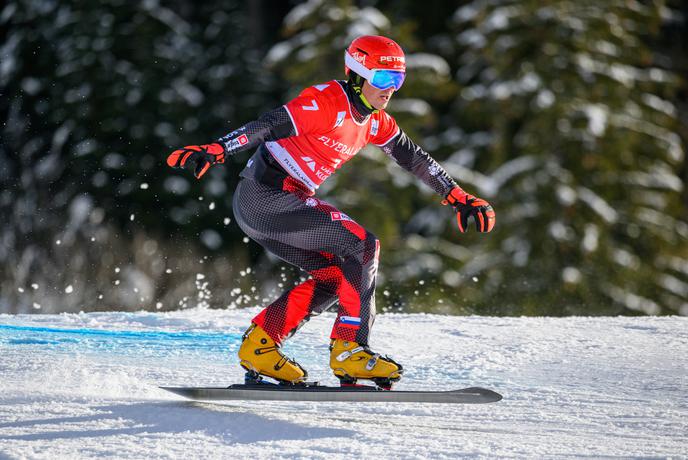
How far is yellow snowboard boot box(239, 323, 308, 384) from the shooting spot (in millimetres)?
5664

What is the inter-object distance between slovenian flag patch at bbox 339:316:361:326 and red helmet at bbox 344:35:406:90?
1167 mm

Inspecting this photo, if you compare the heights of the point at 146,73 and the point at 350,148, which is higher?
the point at 350,148

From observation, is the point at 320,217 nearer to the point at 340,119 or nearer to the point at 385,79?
the point at 340,119

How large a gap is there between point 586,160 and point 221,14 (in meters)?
9.18

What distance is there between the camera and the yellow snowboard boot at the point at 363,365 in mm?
5551

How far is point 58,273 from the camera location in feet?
53.9

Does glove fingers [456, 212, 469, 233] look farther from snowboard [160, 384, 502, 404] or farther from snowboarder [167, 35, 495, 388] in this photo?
snowboard [160, 384, 502, 404]

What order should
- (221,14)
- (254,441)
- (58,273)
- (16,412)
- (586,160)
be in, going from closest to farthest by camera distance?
(254,441) → (16,412) → (58,273) → (586,160) → (221,14)

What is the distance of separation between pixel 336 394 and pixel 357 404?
0.43 metres

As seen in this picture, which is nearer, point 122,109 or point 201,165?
point 201,165

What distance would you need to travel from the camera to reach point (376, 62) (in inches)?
219

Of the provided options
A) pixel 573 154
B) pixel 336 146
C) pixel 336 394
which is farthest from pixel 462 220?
pixel 573 154

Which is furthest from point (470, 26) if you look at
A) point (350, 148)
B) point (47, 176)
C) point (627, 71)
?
point (350, 148)

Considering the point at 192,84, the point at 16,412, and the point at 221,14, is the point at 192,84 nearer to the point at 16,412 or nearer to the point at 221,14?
the point at 221,14
